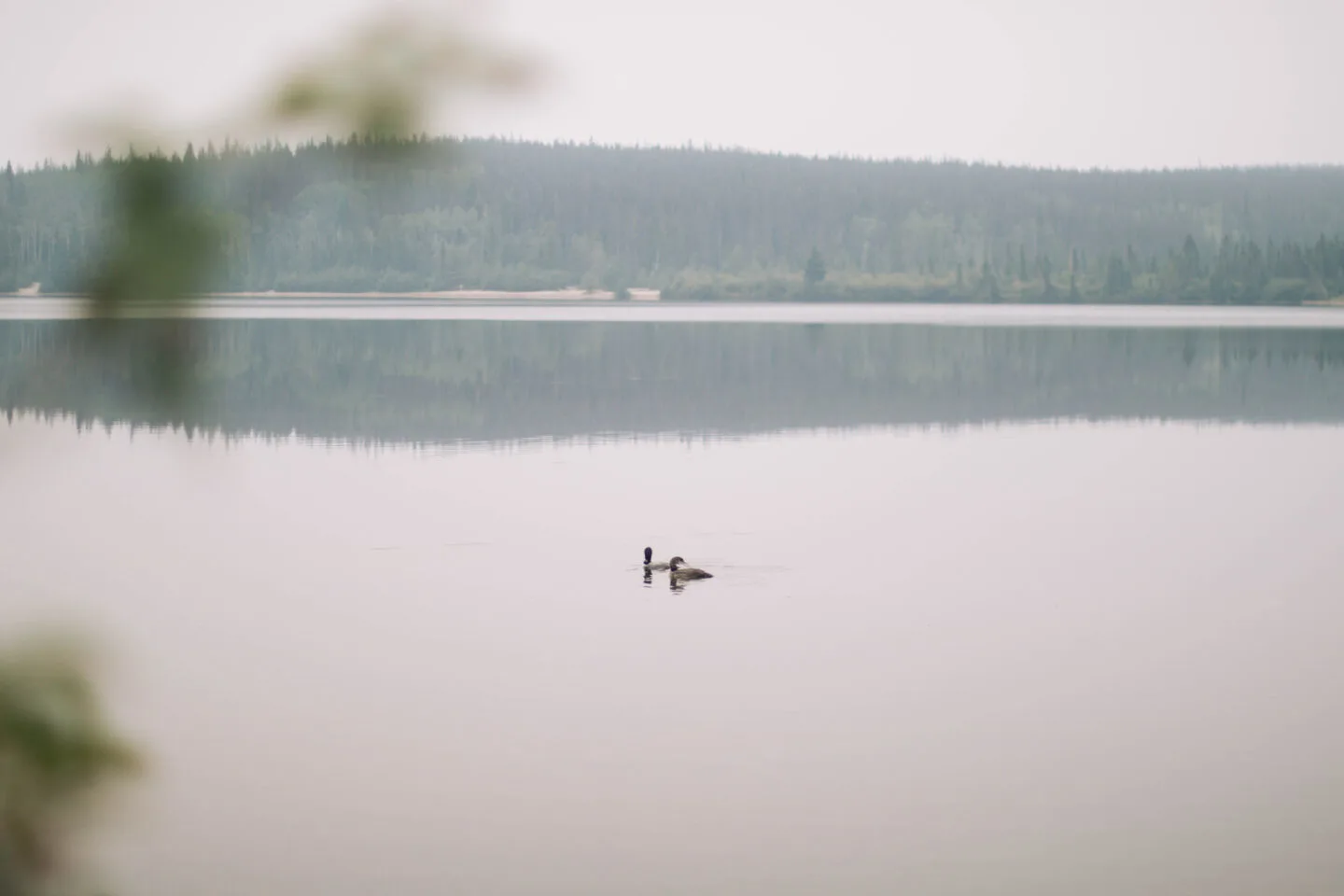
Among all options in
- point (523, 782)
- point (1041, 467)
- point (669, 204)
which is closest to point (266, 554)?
point (523, 782)

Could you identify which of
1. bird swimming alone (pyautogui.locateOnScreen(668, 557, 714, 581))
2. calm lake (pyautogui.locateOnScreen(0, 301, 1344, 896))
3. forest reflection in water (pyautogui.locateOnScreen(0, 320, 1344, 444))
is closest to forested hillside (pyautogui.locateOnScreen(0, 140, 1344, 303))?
forest reflection in water (pyautogui.locateOnScreen(0, 320, 1344, 444))

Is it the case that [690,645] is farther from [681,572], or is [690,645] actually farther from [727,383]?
[727,383]

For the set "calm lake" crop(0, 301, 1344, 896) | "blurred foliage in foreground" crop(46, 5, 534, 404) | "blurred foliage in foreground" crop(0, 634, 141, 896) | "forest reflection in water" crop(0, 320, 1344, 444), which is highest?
"blurred foliage in foreground" crop(46, 5, 534, 404)

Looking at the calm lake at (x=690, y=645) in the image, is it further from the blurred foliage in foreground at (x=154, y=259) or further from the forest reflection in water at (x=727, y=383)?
the forest reflection in water at (x=727, y=383)

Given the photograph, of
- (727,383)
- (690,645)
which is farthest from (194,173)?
(727,383)

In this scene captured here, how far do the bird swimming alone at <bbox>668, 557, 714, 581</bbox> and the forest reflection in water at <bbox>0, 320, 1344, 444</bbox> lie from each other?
4.27 m

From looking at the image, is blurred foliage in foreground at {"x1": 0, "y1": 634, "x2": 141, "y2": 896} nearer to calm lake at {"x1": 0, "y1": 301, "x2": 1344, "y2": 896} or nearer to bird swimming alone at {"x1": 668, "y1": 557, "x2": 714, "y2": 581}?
calm lake at {"x1": 0, "y1": 301, "x2": 1344, "y2": 896}

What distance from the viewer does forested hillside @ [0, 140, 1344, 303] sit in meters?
134

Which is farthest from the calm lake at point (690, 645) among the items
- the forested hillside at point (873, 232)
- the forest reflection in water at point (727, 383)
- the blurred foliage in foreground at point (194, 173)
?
the forested hillside at point (873, 232)

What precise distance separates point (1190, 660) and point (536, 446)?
16.3m

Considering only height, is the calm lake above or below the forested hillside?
below

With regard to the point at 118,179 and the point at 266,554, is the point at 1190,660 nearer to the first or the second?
the point at 266,554

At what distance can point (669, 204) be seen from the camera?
510 feet

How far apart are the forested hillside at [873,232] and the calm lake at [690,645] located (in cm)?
8606
